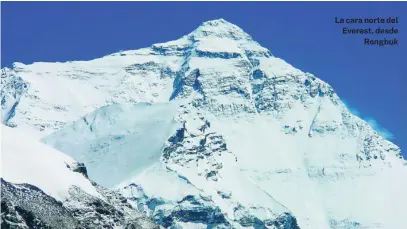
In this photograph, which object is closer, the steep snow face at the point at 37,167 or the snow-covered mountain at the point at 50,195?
the snow-covered mountain at the point at 50,195

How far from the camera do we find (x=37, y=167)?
38.7m

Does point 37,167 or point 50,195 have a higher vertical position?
point 37,167

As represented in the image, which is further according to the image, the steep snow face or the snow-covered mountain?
the steep snow face

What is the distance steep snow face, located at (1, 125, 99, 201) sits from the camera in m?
37.9

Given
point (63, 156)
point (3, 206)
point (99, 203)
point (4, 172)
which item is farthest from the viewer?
point (63, 156)

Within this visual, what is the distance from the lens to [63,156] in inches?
1695

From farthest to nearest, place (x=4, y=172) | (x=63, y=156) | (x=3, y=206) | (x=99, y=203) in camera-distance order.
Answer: (x=63, y=156)
(x=99, y=203)
(x=4, y=172)
(x=3, y=206)

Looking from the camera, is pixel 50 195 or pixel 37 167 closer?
pixel 50 195

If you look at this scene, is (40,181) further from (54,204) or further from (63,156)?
(63,156)

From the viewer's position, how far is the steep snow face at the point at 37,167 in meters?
37.9

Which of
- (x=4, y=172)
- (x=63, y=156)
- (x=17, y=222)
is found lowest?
(x=17, y=222)

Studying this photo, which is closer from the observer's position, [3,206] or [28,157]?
[3,206]

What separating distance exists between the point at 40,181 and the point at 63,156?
4845mm

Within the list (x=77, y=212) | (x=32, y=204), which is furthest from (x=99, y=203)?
(x=32, y=204)
